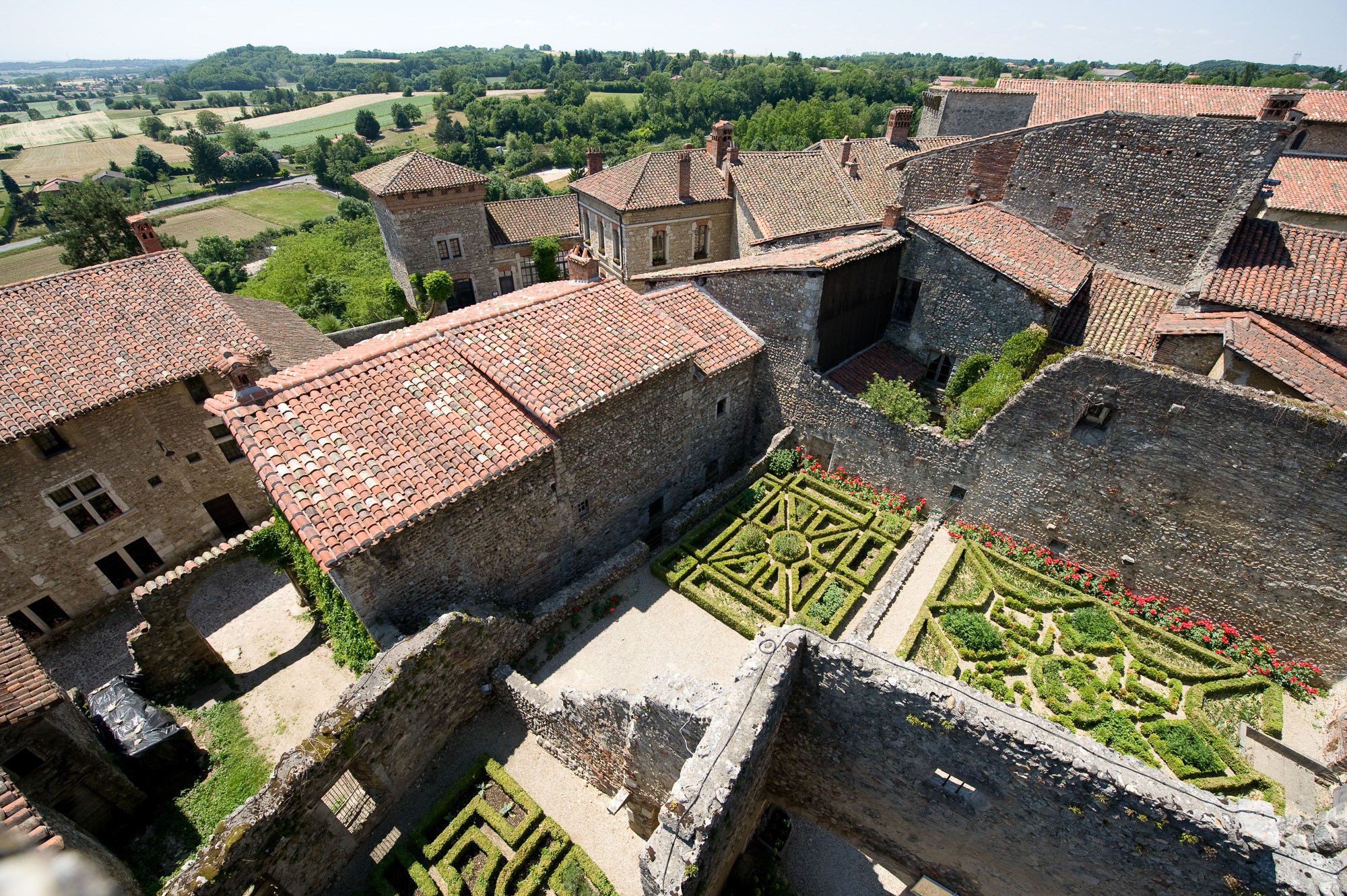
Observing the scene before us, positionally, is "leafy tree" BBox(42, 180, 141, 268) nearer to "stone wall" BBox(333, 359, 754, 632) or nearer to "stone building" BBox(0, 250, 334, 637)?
"stone building" BBox(0, 250, 334, 637)

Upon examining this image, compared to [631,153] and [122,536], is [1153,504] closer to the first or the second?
[122,536]

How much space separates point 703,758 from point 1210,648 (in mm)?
13589

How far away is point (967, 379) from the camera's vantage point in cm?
1809

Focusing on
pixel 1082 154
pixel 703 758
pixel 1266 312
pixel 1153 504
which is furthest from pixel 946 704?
pixel 1082 154

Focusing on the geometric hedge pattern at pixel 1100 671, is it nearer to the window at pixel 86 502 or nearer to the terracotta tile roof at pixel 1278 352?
the terracotta tile roof at pixel 1278 352

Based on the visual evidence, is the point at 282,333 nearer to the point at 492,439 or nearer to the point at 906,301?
the point at 492,439

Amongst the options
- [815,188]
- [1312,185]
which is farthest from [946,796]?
[1312,185]

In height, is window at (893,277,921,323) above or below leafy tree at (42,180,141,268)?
above

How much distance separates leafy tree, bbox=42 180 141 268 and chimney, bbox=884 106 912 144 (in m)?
46.1

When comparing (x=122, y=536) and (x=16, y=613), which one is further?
(x=122, y=536)

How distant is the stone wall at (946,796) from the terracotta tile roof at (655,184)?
26.9 meters

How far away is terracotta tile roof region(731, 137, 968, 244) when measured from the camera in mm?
29000

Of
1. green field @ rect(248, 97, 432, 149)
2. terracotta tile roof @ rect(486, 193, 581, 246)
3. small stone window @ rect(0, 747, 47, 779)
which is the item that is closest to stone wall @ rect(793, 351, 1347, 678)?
small stone window @ rect(0, 747, 47, 779)

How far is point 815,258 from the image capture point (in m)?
18.0
